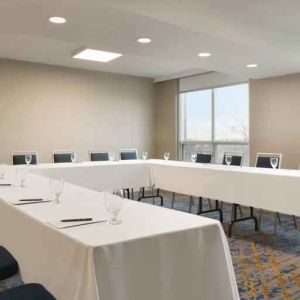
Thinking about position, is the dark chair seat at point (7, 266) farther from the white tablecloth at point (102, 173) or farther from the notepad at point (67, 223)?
the white tablecloth at point (102, 173)

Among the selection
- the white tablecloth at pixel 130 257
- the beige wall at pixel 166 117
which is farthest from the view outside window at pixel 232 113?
the white tablecloth at pixel 130 257

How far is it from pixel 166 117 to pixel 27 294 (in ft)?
22.9

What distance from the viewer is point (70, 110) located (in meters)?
7.17

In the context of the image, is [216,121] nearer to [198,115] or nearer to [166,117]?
[198,115]

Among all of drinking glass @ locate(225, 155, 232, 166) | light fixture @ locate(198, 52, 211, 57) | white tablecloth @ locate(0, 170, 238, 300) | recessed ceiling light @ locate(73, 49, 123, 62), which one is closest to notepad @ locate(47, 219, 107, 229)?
white tablecloth @ locate(0, 170, 238, 300)

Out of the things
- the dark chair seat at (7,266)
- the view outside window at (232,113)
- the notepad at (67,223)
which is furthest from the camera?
the view outside window at (232,113)

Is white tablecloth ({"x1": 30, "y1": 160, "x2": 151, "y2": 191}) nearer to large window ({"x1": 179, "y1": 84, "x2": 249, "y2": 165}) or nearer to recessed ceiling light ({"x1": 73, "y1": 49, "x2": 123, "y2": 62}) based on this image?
recessed ceiling light ({"x1": 73, "y1": 49, "x2": 123, "y2": 62})

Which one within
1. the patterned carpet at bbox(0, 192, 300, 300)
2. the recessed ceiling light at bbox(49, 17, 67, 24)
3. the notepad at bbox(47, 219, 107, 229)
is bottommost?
the patterned carpet at bbox(0, 192, 300, 300)

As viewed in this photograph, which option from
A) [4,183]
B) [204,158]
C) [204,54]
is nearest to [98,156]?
[204,158]

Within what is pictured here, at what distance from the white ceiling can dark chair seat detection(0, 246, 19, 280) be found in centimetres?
196

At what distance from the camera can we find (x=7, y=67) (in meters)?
6.42

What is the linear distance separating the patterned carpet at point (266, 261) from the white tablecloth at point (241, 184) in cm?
44

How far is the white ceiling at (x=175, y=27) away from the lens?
297cm

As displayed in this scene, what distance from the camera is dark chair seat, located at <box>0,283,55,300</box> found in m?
1.46
